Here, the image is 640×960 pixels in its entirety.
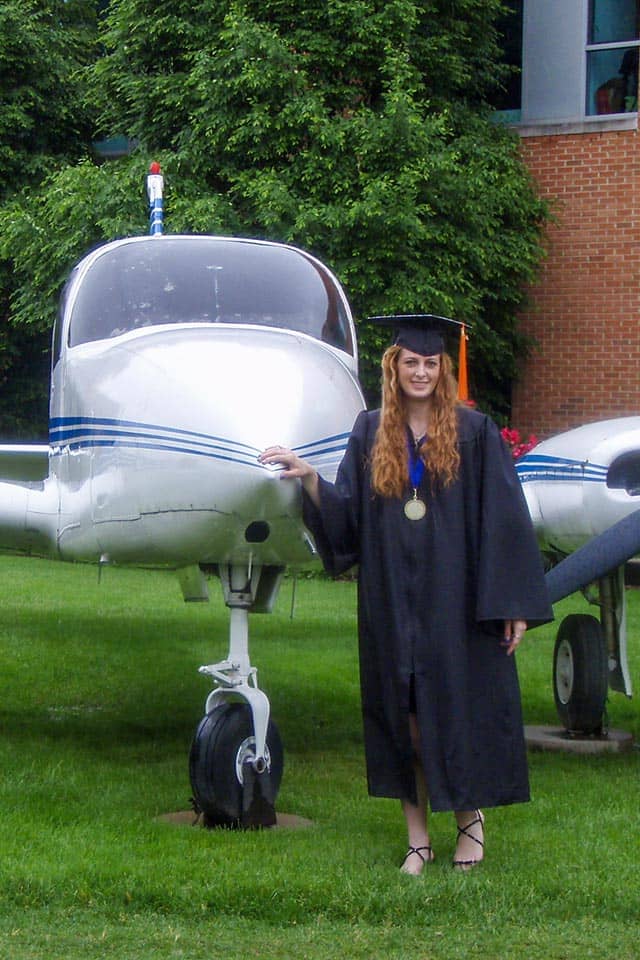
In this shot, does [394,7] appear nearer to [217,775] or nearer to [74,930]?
[217,775]

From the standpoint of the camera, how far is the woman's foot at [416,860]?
5.40 meters

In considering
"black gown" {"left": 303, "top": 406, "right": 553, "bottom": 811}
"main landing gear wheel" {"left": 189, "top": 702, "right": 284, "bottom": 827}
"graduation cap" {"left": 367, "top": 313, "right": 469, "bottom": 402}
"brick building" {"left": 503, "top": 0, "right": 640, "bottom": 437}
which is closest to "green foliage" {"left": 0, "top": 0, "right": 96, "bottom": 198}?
"brick building" {"left": 503, "top": 0, "right": 640, "bottom": 437}

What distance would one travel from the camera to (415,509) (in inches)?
212

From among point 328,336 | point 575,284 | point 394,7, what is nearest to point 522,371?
point 575,284

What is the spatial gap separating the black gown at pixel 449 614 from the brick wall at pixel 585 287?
14.7 m

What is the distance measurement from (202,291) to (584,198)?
14.2 metres

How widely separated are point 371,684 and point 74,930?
1409 millimetres

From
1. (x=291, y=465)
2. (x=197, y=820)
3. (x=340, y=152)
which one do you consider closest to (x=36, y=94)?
(x=340, y=152)

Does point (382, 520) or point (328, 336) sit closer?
point (382, 520)

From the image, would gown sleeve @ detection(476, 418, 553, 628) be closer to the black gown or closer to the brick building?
the black gown

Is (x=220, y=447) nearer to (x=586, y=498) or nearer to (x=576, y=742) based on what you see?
(x=586, y=498)

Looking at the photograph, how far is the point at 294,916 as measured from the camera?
197 inches

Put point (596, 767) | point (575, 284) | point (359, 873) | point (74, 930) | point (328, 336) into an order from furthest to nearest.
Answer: point (575, 284), point (596, 767), point (328, 336), point (359, 873), point (74, 930)

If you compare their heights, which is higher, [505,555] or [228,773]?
[505,555]
